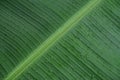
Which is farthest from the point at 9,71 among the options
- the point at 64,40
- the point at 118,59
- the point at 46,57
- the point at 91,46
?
the point at 118,59

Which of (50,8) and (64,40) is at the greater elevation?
(50,8)

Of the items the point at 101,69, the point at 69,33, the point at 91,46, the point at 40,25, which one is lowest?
the point at 101,69

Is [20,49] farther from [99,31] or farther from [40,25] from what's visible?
[99,31]

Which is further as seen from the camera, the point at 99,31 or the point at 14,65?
the point at 99,31
